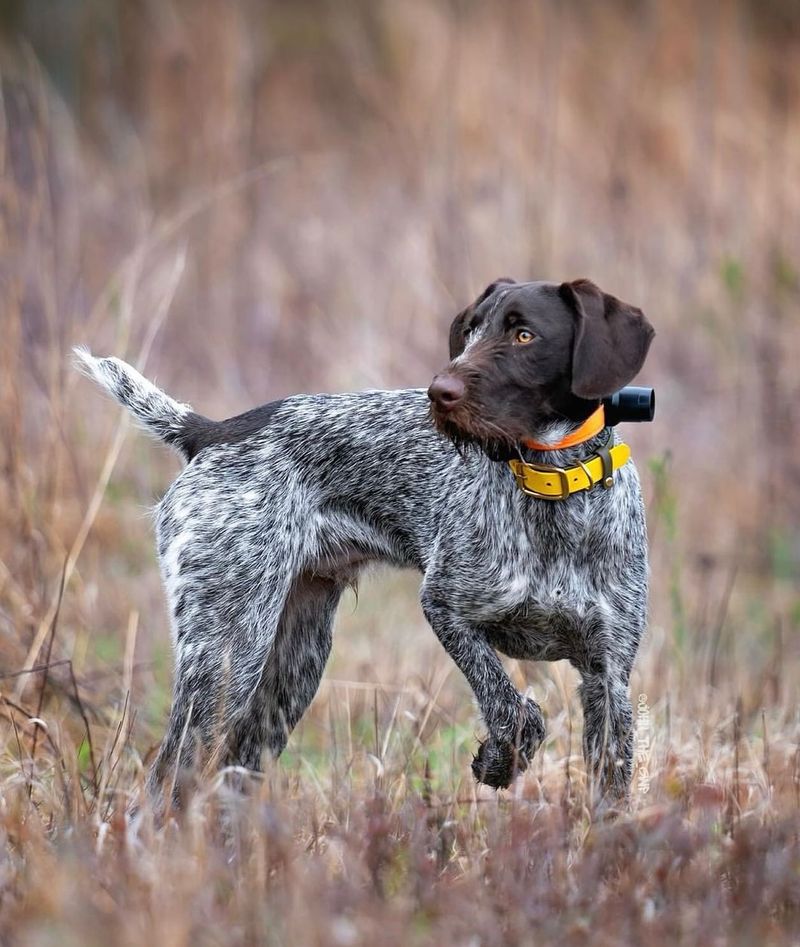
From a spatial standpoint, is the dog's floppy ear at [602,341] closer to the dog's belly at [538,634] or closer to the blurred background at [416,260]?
the dog's belly at [538,634]

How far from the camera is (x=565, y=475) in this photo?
416cm

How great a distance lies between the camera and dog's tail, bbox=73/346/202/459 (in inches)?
190

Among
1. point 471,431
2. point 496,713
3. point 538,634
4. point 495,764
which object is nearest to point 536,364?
point 471,431

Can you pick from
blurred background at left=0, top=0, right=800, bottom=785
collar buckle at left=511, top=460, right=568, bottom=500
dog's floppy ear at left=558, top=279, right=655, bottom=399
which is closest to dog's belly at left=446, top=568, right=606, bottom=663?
collar buckle at left=511, top=460, right=568, bottom=500

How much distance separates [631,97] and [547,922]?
25.4 feet

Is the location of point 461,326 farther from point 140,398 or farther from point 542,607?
point 140,398

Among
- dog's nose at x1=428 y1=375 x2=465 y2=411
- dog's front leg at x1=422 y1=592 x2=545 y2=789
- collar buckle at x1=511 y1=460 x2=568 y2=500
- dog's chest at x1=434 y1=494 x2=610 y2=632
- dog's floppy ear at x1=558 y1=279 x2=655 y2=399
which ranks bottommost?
dog's front leg at x1=422 y1=592 x2=545 y2=789

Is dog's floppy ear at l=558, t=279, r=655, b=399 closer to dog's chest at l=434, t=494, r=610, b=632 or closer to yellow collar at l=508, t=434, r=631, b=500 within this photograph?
yellow collar at l=508, t=434, r=631, b=500

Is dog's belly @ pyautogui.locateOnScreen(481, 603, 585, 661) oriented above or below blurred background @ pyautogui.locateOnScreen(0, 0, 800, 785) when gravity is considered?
Answer: below

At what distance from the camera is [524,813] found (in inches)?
146

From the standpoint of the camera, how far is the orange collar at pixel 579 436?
4172 millimetres

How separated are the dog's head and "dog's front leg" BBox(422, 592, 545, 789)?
1.80 ft

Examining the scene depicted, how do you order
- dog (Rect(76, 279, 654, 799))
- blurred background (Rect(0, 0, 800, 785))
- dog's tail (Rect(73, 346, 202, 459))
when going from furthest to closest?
blurred background (Rect(0, 0, 800, 785)) → dog's tail (Rect(73, 346, 202, 459)) → dog (Rect(76, 279, 654, 799))

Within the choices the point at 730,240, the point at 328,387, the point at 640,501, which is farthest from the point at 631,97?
the point at 640,501
